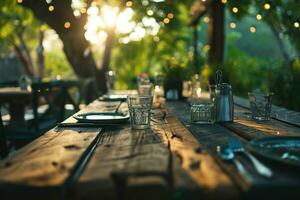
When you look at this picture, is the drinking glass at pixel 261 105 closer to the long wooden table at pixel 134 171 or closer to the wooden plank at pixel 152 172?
the long wooden table at pixel 134 171

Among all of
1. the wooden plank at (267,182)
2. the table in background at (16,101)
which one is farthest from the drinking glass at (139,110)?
the table in background at (16,101)

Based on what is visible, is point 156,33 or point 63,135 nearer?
point 63,135

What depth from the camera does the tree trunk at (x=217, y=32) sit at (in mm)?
6871

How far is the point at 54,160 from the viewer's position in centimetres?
128

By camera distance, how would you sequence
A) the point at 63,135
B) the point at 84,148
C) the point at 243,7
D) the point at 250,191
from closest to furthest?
the point at 250,191 < the point at 84,148 < the point at 63,135 < the point at 243,7

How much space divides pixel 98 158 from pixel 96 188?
28 centimetres

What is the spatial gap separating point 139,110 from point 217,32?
5.23 metres

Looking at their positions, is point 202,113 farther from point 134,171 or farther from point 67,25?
point 67,25

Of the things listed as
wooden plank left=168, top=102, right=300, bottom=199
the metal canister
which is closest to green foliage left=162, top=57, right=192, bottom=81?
the metal canister

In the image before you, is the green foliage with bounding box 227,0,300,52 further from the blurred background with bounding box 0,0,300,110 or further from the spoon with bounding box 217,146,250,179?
the spoon with bounding box 217,146,250,179

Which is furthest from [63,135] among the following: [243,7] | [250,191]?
[243,7]

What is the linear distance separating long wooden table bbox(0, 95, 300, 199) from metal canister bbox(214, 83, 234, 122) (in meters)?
0.37

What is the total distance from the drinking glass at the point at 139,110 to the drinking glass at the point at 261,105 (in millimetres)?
597

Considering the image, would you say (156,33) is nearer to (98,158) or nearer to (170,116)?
(170,116)
